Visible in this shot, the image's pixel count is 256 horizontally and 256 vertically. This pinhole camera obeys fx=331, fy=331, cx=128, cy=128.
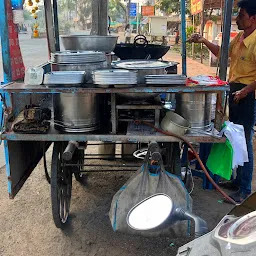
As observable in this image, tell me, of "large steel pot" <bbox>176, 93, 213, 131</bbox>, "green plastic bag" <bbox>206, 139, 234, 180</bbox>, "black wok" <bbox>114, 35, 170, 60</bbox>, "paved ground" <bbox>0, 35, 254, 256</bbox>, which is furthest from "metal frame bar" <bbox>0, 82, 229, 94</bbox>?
"black wok" <bbox>114, 35, 170, 60</bbox>

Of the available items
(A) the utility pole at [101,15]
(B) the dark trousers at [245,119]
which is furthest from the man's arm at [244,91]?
(A) the utility pole at [101,15]

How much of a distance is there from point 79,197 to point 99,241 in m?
0.78

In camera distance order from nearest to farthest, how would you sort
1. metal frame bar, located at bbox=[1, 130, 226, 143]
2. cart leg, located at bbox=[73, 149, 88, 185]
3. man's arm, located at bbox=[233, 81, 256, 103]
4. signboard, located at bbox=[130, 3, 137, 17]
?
metal frame bar, located at bbox=[1, 130, 226, 143] → man's arm, located at bbox=[233, 81, 256, 103] → cart leg, located at bbox=[73, 149, 88, 185] → signboard, located at bbox=[130, 3, 137, 17]

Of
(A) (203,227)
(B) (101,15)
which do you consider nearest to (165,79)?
(A) (203,227)

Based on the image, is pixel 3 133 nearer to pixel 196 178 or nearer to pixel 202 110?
pixel 202 110

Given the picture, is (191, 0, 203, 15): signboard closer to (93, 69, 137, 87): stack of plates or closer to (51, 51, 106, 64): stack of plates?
(51, 51, 106, 64): stack of plates

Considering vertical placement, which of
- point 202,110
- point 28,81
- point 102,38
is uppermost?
point 102,38

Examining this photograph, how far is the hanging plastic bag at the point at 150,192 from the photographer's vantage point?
7.72 ft

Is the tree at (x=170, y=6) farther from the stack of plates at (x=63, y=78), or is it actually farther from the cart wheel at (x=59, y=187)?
the stack of plates at (x=63, y=78)

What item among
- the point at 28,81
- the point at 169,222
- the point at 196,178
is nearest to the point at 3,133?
the point at 28,81

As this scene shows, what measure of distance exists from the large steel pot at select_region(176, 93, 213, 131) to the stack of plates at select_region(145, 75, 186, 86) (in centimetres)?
12

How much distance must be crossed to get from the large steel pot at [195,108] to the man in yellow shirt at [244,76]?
627 mm

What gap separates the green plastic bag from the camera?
98.4 inches

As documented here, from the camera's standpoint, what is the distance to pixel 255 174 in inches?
162
